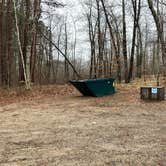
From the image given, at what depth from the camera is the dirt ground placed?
13.6 ft

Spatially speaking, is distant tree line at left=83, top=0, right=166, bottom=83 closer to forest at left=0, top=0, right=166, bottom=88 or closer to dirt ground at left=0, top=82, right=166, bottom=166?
forest at left=0, top=0, right=166, bottom=88

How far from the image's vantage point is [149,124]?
21.7 feet

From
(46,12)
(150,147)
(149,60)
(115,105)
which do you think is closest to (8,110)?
(115,105)

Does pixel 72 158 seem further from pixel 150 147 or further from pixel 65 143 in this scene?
pixel 150 147

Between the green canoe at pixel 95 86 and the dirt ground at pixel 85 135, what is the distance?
2.13m

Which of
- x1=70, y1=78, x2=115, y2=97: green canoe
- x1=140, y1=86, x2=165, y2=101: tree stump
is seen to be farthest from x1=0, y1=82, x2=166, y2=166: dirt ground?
x1=70, y1=78, x2=115, y2=97: green canoe

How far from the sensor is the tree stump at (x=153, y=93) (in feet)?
33.3

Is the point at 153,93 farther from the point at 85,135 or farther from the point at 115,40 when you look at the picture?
the point at 115,40

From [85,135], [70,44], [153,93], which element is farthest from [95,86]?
[70,44]

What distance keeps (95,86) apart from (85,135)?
6493mm

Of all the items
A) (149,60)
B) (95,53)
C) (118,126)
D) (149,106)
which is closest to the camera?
(118,126)

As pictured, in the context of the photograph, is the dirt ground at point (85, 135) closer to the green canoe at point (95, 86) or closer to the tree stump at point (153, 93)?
the tree stump at point (153, 93)

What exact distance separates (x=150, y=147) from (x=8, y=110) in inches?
242

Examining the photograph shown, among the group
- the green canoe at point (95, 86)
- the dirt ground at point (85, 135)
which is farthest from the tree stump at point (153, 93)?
the green canoe at point (95, 86)
